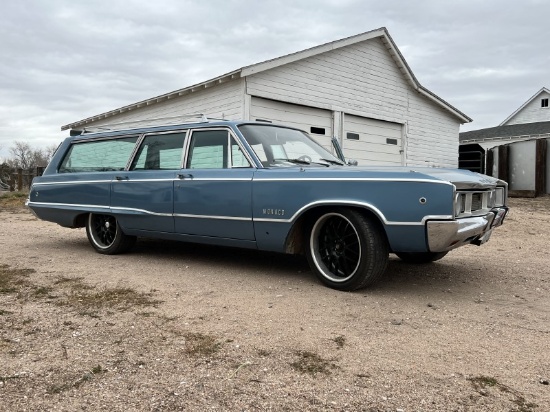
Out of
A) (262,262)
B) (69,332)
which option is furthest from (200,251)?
(69,332)

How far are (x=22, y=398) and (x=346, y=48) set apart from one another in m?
14.3

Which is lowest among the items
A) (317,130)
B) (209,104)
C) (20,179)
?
(20,179)

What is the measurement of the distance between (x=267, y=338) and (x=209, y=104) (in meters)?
10.6


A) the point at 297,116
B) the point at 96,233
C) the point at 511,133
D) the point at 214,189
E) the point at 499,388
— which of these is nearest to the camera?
the point at 499,388

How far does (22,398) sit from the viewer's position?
7.47 feet

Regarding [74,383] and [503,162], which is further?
[503,162]

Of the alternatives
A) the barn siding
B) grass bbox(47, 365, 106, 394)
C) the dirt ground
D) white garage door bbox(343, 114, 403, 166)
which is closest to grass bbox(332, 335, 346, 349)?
the dirt ground

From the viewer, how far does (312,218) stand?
A: 4.48 m

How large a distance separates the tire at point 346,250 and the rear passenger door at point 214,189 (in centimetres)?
70

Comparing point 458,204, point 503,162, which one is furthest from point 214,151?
point 503,162

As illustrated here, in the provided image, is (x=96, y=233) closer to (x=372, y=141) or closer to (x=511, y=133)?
(x=372, y=141)

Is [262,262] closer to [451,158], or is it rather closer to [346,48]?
[346,48]

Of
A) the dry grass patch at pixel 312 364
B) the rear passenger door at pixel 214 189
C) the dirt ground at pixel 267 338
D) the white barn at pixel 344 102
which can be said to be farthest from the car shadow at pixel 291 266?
the white barn at pixel 344 102

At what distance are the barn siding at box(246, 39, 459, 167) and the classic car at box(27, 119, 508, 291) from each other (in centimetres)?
645
